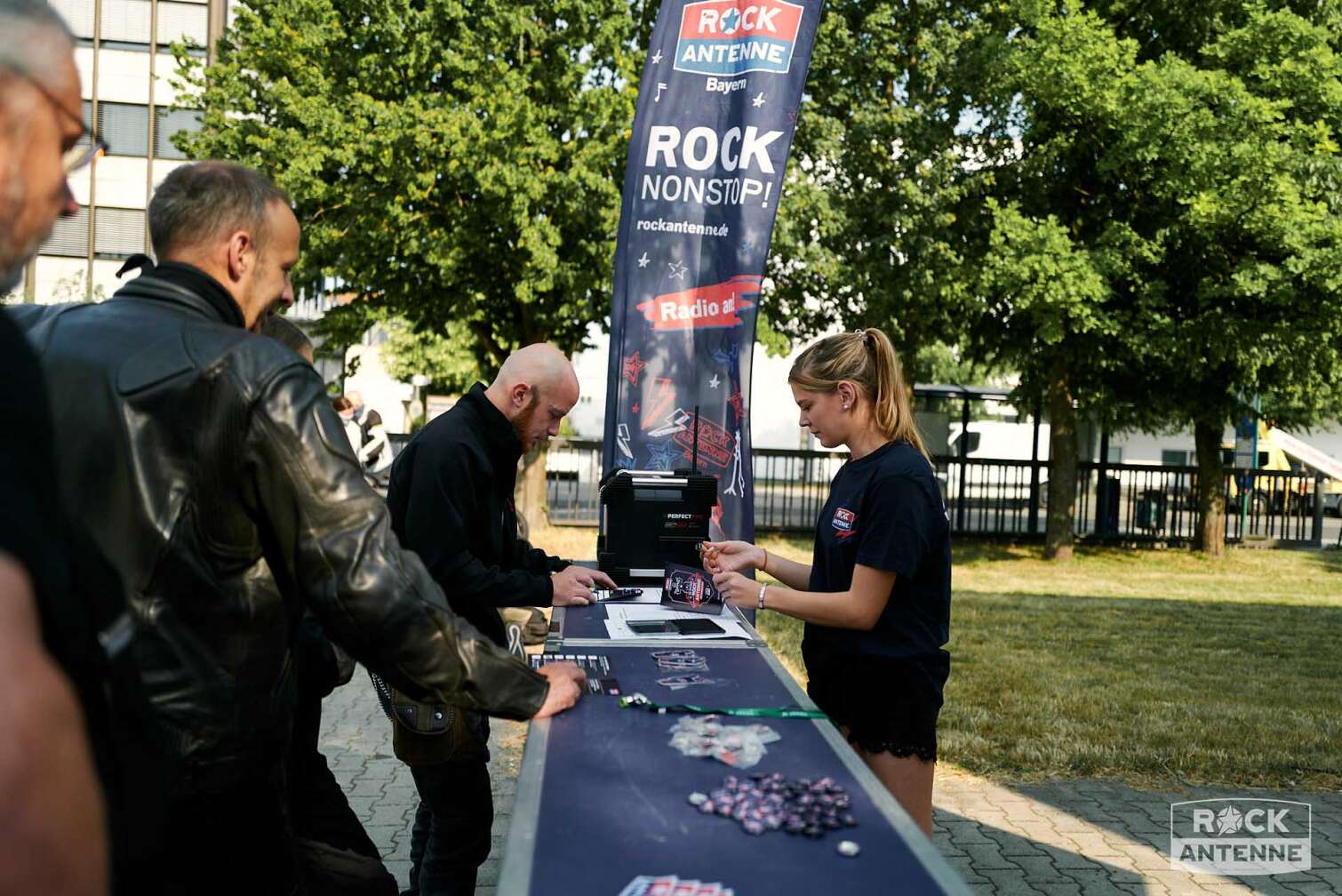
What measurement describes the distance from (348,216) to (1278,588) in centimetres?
1414

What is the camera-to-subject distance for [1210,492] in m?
17.4

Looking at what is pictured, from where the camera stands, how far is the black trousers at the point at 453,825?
11.5 feet

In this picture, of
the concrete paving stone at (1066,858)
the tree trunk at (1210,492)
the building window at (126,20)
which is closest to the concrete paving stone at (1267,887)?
the concrete paving stone at (1066,858)

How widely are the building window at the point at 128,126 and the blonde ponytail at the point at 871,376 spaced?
40.3 metres

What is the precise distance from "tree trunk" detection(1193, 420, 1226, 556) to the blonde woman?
604 inches

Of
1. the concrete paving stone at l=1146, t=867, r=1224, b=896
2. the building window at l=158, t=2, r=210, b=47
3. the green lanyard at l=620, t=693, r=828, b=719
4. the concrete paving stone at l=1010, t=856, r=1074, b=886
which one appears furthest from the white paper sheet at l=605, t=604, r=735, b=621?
the building window at l=158, t=2, r=210, b=47

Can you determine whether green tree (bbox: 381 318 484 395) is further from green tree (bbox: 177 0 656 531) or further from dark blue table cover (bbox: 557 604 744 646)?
A: dark blue table cover (bbox: 557 604 744 646)

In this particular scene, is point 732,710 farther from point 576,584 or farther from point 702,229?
point 702,229

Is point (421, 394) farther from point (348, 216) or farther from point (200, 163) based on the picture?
point (200, 163)

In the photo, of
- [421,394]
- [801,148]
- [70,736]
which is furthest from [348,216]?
[421,394]

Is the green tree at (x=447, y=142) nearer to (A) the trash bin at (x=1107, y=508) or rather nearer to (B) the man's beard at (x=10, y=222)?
(A) the trash bin at (x=1107, y=508)

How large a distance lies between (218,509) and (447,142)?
14029mm

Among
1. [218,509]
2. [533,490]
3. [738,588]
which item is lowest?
[533,490]

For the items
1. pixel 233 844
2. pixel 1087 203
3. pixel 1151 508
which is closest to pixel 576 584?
pixel 233 844
